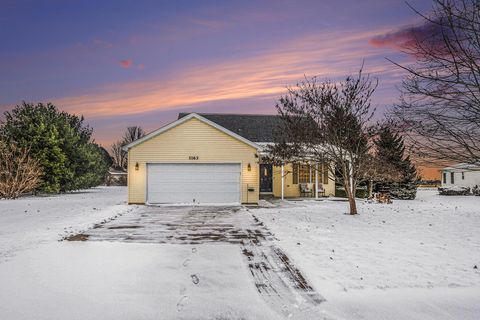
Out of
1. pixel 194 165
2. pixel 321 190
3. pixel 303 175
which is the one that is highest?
pixel 194 165

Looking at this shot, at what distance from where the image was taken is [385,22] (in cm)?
1148

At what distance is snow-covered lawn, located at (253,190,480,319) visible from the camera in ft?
15.2

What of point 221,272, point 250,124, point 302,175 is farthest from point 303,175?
point 221,272

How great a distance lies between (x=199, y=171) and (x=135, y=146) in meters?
3.57

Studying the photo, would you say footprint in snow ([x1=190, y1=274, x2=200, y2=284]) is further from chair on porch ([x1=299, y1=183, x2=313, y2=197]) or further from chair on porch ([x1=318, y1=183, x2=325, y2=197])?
chair on porch ([x1=318, y1=183, x2=325, y2=197])

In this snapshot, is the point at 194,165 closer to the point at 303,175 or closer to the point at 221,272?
the point at 303,175

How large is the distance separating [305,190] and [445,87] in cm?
1794

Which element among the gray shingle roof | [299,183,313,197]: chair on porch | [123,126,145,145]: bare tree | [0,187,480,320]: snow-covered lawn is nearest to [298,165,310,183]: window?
[299,183,313,197]: chair on porch

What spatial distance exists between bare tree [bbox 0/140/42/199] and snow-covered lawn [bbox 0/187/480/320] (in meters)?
14.0

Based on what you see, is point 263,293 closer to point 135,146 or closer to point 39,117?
point 135,146

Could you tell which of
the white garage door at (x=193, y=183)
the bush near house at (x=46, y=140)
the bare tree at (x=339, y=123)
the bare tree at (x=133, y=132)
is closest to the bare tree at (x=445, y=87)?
the bare tree at (x=339, y=123)

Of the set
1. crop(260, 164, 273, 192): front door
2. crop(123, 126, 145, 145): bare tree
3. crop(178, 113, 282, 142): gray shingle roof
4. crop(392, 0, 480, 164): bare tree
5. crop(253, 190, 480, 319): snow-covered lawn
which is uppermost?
crop(123, 126, 145, 145): bare tree

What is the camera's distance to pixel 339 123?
14047 mm

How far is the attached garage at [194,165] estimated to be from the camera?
743 inches
